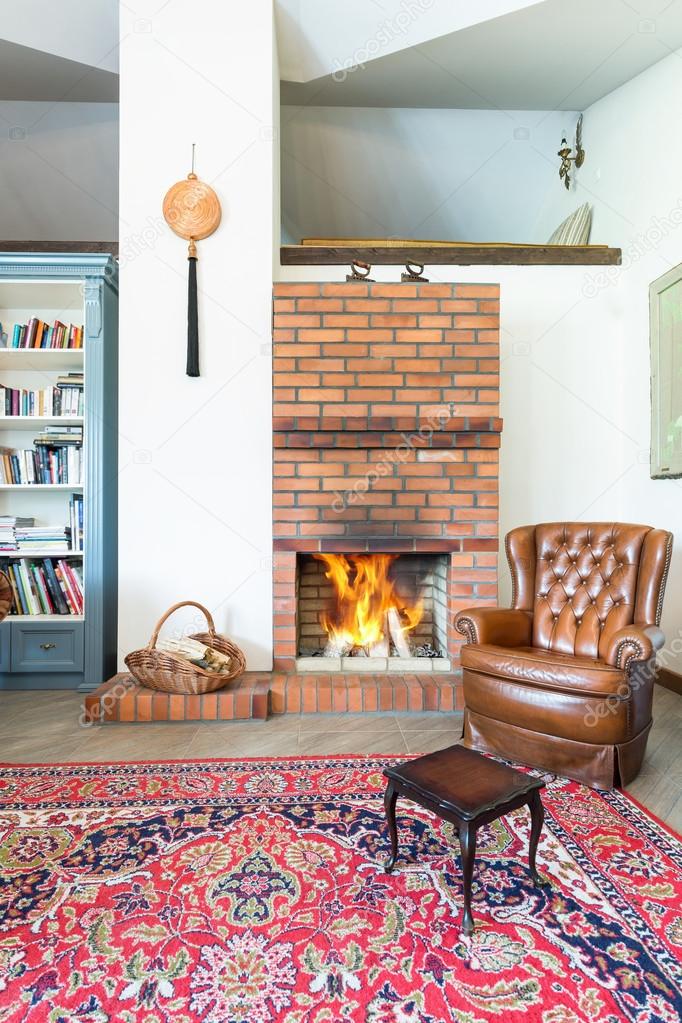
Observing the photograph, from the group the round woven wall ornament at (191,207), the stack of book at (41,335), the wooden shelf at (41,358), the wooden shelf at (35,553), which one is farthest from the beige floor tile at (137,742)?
the round woven wall ornament at (191,207)

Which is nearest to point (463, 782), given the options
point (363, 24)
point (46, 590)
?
point (46, 590)

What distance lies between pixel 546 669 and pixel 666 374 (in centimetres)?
196

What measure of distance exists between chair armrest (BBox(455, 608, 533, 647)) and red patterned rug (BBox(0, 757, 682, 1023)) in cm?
62

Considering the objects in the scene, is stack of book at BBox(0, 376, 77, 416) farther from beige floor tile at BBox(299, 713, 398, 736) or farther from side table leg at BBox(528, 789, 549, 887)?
side table leg at BBox(528, 789, 549, 887)

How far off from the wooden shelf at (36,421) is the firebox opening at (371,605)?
155cm

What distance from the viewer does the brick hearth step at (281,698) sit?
2.61 m

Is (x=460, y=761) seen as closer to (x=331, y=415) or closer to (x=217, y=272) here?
(x=331, y=415)

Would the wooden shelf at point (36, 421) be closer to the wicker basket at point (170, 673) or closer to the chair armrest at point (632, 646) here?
the wicker basket at point (170, 673)

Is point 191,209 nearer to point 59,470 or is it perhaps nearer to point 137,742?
point 59,470

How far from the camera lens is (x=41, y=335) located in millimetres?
3252

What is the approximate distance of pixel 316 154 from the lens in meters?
4.45

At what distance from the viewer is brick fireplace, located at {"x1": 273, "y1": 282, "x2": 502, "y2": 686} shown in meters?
2.92

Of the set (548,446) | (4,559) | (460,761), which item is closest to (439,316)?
(548,446)

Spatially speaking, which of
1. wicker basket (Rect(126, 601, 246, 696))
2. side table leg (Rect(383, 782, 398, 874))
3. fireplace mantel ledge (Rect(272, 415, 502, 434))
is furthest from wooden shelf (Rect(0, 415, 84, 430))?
side table leg (Rect(383, 782, 398, 874))
